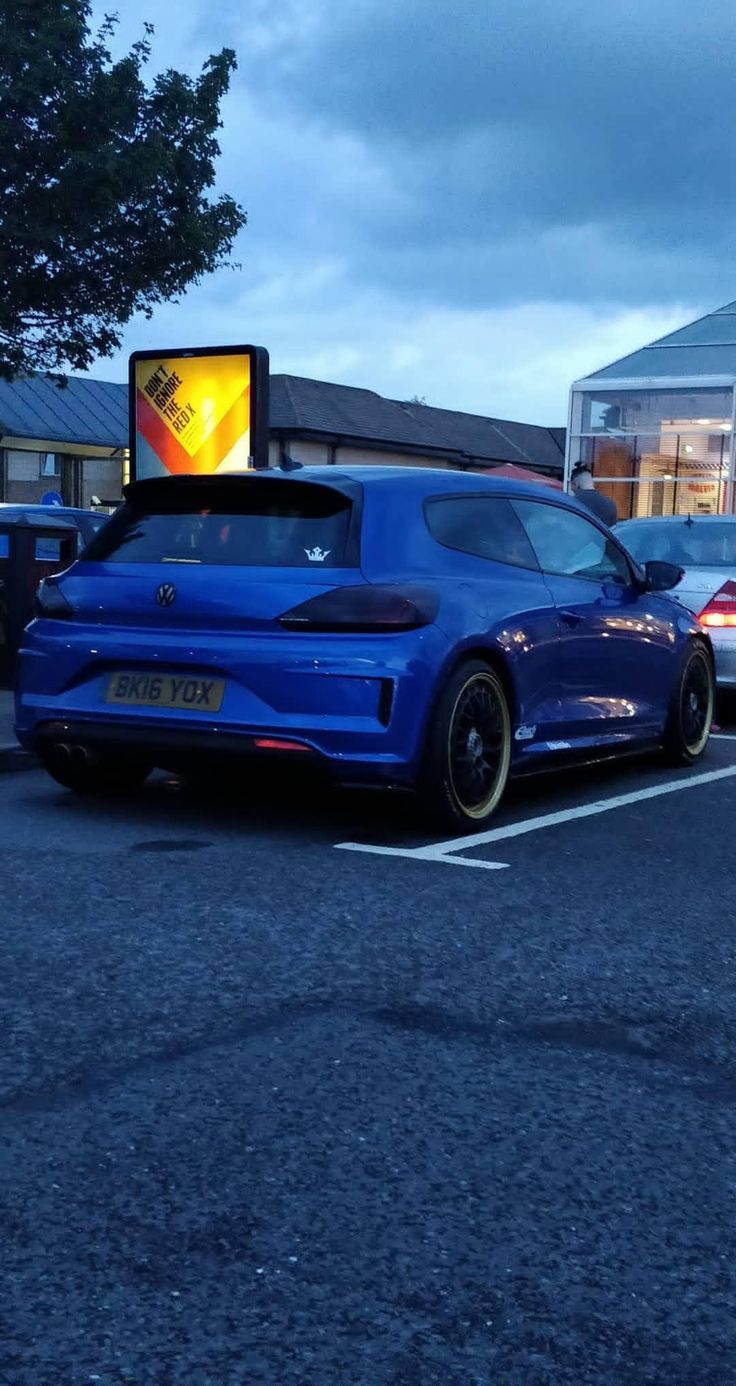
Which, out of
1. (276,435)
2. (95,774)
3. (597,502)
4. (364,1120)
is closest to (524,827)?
(95,774)

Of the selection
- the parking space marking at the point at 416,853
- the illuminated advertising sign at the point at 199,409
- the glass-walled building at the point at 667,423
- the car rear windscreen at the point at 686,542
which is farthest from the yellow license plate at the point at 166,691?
the glass-walled building at the point at 667,423

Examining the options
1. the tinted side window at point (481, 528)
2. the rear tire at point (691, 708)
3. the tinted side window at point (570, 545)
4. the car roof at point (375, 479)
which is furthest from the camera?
the rear tire at point (691, 708)

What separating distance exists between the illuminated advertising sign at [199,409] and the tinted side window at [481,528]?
4752 mm

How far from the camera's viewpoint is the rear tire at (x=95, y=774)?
7305mm

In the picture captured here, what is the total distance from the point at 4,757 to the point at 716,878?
4.00 m

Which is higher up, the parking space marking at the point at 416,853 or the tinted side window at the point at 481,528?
the tinted side window at the point at 481,528

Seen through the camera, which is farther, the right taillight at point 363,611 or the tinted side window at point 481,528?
the tinted side window at point 481,528

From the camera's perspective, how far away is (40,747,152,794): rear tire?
730 centimetres

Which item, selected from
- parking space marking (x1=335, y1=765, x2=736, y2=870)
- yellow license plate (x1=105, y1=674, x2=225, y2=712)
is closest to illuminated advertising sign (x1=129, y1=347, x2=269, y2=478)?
parking space marking (x1=335, y1=765, x2=736, y2=870)

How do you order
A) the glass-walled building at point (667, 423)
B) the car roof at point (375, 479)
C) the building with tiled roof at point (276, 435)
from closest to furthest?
the car roof at point (375, 479)
the glass-walled building at point (667, 423)
the building with tiled roof at point (276, 435)

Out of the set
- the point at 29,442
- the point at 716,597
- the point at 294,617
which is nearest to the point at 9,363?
the point at 716,597

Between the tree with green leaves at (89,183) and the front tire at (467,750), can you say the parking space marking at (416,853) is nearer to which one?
the front tire at (467,750)

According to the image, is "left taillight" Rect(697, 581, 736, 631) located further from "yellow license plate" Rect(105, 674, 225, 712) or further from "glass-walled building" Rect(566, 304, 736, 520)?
"glass-walled building" Rect(566, 304, 736, 520)

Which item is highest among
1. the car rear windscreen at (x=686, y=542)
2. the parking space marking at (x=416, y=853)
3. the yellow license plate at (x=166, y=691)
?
the car rear windscreen at (x=686, y=542)
